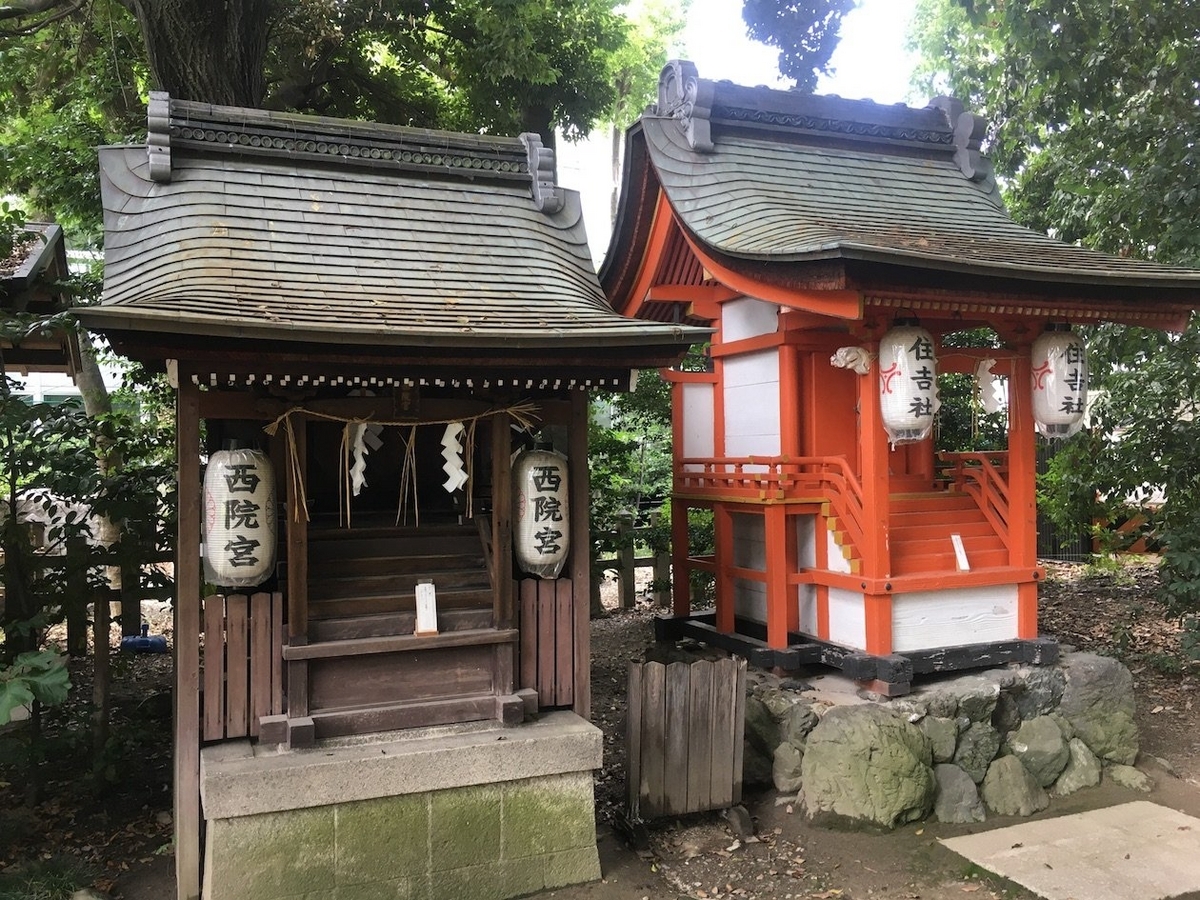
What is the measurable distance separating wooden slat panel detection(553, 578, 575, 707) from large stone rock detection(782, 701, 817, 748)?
177cm

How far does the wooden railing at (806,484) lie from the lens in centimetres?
691

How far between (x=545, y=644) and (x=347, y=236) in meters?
3.12

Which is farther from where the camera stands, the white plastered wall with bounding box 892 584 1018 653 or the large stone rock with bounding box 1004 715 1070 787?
the white plastered wall with bounding box 892 584 1018 653

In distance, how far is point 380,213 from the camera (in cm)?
619

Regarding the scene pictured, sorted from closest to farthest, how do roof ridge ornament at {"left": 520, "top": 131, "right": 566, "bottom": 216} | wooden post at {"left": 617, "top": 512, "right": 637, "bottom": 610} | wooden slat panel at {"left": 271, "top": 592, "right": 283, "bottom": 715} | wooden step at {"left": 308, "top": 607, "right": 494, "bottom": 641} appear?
wooden slat panel at {"left": 271, "top": 592, "right": 283, "bottom": 715} < wooden step at {"left": 308, "top": 607, "right": 494, "bottom": 641} < roof ridge ornament at {"left": 520, "top": 131, "right": 566, "bottom": 216} < wooden post at {"left": 617, "top": 512, "right": 637, "bottom": 610}

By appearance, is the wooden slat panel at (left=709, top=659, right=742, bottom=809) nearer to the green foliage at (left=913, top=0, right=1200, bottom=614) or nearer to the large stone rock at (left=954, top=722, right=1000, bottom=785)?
the large stone rock at (left=954, top=722, right=1000, bottom=785)

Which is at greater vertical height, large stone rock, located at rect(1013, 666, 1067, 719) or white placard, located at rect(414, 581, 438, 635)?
white placard, located at rect(414, 581, 438, 635)

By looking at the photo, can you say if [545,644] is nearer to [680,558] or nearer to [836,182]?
[680,558]

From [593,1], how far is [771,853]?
11560 millimetres

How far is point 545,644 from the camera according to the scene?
5.80 metres

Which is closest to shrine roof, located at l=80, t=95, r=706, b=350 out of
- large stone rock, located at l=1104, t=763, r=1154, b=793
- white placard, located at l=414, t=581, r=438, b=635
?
white placard, located at l=414, t=581, r=438, b=635

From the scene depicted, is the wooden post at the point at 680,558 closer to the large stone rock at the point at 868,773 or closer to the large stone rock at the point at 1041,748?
the large stone rock at the point at 868,773

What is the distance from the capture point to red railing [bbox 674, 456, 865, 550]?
272 inches

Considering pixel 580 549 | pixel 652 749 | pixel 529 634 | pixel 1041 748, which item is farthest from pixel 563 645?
pixel 1041 748
